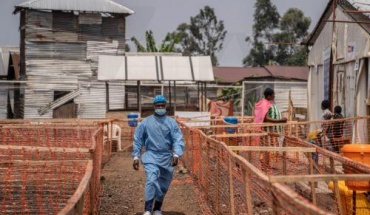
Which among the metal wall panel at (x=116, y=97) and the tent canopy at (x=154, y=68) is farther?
the metal wall panel at (x=116, y=97)

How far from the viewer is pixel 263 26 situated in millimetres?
59438

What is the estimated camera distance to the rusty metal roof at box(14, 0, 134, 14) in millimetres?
33781

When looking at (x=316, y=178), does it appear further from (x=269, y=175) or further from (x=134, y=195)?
(x=134, y=195)

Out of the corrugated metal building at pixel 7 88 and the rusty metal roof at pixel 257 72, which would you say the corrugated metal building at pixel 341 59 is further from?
the rusty metal roof at pixel 257 72

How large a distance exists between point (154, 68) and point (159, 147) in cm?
1689

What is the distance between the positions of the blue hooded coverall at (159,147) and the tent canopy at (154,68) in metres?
15.6

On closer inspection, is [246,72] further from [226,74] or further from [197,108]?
[197,108]

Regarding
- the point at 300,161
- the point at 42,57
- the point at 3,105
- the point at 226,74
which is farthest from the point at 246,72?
the point at 300,161

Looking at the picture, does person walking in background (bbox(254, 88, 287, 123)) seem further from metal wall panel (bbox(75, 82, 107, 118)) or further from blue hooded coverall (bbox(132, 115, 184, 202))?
metal wall panel (bbox(75, 82, 107, 118))

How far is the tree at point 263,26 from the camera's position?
59.0m

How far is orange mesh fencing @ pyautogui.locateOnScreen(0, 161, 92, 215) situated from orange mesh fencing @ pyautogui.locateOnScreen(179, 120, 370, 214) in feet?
5.99

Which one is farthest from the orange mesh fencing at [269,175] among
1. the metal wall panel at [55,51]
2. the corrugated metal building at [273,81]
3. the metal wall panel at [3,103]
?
the metal wall panel at [55,51]

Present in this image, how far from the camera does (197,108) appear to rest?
26.7 meters

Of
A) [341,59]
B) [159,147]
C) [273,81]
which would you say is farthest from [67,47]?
[159,147]
